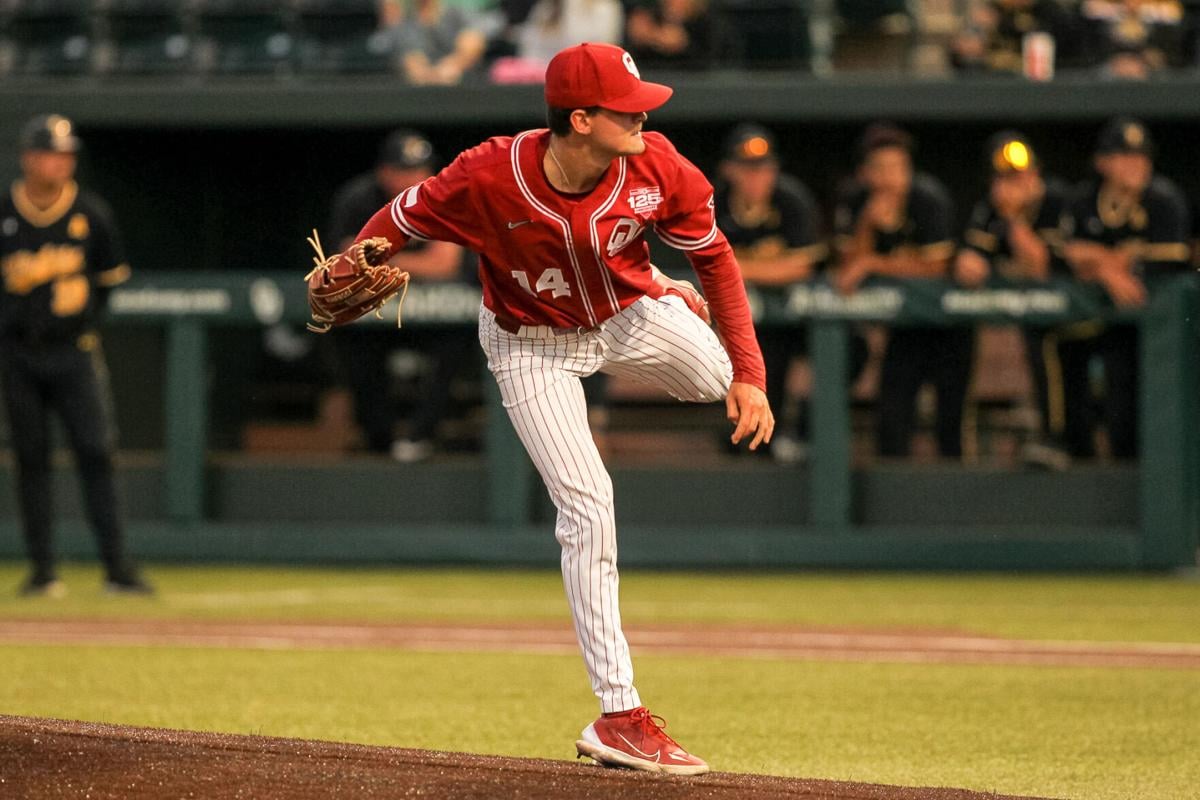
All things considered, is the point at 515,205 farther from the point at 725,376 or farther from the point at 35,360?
the point at 35,360

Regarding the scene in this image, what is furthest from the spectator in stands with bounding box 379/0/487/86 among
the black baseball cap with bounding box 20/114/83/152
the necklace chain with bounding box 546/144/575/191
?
the necklace chain with bounding box 546/144/575/191

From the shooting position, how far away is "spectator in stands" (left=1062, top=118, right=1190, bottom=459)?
1014 cm

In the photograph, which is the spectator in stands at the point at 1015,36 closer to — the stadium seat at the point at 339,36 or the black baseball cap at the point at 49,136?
the stadium seat at the point at 339,36

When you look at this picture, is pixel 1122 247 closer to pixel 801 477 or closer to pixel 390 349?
pixel 801 477

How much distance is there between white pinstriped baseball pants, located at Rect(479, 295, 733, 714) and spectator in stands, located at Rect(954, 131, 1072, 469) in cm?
555

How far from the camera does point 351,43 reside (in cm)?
1388

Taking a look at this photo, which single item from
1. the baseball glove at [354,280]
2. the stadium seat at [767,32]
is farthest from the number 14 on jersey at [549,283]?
the stadium seat at [767,32]

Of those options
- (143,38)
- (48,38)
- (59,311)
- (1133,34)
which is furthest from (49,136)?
(1133,34)

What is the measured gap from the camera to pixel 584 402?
4.83 metres

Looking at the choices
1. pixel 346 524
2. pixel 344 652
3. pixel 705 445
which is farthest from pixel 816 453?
pixel 344 652

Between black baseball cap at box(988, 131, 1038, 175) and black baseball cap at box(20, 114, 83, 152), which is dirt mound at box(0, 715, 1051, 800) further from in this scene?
black baseball cap at box(988, 131, 1038, 175)

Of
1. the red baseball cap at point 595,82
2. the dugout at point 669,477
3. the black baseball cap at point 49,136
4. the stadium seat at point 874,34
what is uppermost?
the stadium seat at point 874,34

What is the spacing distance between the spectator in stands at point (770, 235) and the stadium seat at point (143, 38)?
5271mm

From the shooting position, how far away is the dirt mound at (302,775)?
Result: 3980 millimetres
